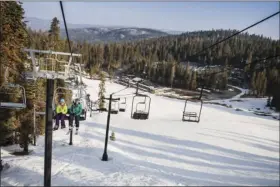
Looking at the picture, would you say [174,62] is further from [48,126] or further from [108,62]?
[48,126]

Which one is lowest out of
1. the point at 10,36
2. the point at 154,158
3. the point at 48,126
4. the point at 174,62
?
the point at 154,158

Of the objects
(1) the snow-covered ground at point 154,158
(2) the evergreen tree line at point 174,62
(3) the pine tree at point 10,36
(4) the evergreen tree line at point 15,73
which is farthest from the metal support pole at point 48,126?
(2) the evergreen tree line at point 174,62

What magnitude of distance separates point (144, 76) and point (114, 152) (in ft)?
403

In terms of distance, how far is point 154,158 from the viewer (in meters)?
27.0

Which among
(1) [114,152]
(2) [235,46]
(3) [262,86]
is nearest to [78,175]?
(1) [114,152]

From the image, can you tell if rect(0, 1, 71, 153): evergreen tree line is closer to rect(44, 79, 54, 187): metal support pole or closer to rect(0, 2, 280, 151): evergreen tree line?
rect(0, 2, 280, 151): evergreen tree line

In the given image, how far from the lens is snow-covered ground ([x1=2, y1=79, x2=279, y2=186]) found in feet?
65.1

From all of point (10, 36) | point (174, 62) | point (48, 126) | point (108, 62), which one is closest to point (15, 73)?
point (10, 36)

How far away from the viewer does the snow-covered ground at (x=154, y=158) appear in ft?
65.1

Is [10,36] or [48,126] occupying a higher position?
[10,36]

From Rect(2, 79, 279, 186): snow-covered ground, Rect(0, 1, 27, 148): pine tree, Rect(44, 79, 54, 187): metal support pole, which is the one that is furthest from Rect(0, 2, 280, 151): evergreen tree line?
Rect(2, 79, 279, 186): snow-covered ground

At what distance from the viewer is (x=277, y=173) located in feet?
90.1

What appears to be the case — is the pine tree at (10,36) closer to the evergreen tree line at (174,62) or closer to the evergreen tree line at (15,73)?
the evergreen tree line at (15,73)

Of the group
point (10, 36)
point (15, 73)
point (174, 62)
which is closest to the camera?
point (10, 36)
